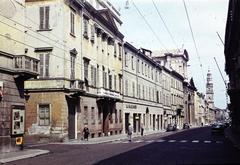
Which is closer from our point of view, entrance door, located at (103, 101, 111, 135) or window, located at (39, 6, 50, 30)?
window, located at (39, 6, 50, 30)

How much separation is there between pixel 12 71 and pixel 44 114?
461 inches

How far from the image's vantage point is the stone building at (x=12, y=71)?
25.0m

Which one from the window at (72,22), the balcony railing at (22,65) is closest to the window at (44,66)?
the window at (72,22)

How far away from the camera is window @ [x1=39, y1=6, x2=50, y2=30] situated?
37.7m

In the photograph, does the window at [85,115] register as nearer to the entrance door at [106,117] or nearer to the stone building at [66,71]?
the stone building at [66,71]

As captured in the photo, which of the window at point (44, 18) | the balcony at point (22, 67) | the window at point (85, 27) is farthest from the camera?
the window at point (85, 27)

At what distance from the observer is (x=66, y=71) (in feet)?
123

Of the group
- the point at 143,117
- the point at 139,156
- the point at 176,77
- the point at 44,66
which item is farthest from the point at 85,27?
the point at 176,77

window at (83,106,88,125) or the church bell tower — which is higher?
the church bell tower

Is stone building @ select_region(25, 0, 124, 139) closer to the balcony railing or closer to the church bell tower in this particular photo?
the balcony railing

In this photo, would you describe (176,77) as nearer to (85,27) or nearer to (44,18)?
(85,27)

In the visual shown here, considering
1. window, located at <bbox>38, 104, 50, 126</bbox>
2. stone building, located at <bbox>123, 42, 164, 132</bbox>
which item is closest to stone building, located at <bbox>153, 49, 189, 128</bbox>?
stone building, located at <bbox>123, 42, 164, 132</bbox>

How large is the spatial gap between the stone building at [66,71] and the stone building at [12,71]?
9.16 m

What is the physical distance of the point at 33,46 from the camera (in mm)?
37562
